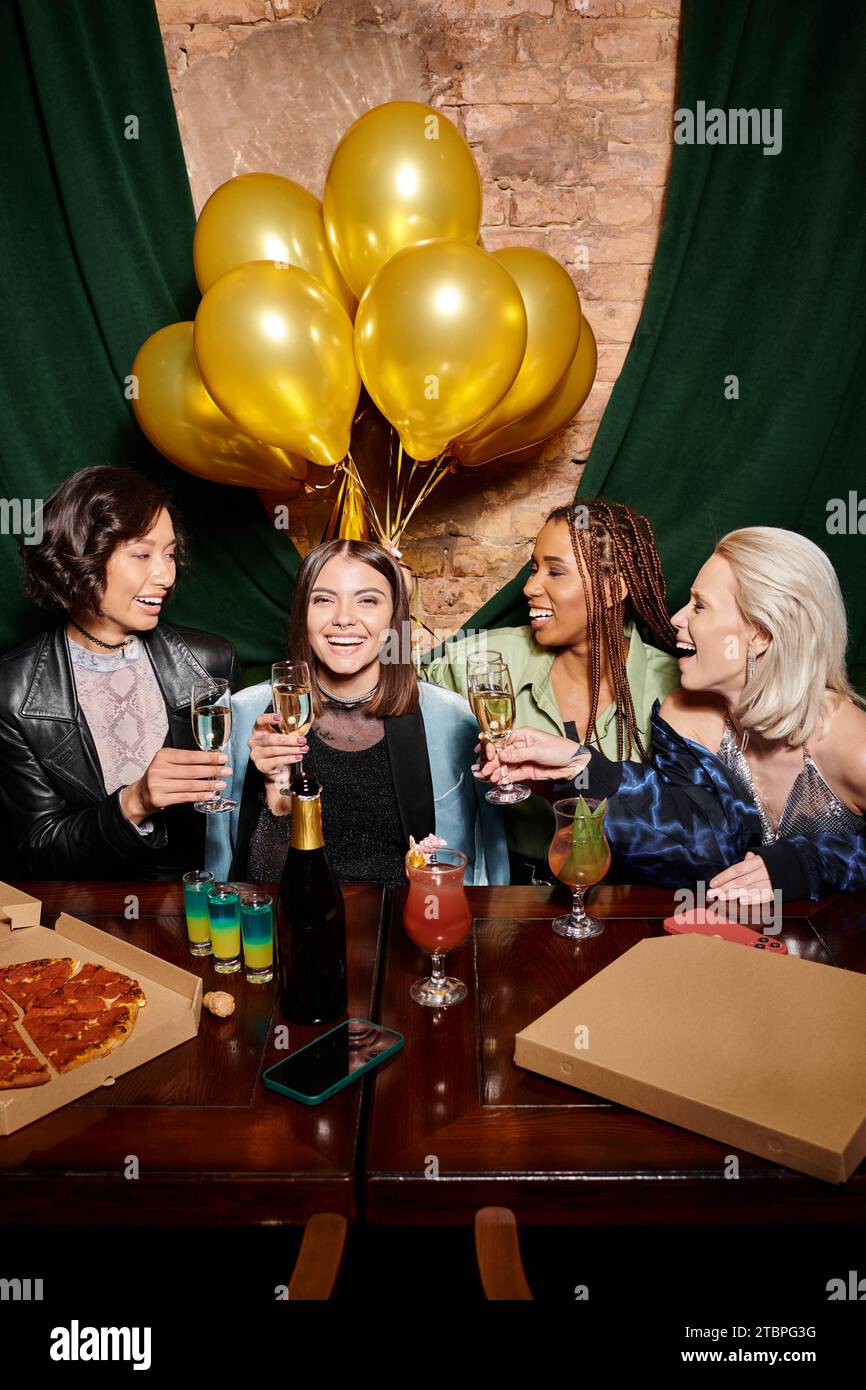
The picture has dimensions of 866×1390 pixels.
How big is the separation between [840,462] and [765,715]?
3.80 feet

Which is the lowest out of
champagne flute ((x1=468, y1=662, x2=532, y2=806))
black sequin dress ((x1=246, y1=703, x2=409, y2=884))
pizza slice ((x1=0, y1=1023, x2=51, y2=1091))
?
black sequin dress ((x1=246, y1=703, x2=409, y2=884))

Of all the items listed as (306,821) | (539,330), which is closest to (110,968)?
(306,821)

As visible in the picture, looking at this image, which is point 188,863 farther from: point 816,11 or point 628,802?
point 816,11

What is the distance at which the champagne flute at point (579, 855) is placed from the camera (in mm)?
1582

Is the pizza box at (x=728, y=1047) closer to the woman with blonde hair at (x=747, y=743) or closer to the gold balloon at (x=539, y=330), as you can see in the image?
the woman with blonde hair at (x=747, y=743)

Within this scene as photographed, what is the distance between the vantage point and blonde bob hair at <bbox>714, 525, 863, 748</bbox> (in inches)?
80.4

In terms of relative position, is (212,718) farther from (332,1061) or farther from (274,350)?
(274,350)

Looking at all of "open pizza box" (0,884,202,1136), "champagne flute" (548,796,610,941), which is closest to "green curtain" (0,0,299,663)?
"open pizza box" (0,884,202,1136)

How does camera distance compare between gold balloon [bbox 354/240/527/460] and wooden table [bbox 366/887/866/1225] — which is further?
gold balloon [bbox 354/240/527/460]

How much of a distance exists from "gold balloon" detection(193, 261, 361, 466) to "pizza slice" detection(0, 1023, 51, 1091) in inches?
54.2

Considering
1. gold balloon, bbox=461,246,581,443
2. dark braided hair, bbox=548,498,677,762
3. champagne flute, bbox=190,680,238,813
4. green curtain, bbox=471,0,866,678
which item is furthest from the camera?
green curtain, bbox=471,0,866,678

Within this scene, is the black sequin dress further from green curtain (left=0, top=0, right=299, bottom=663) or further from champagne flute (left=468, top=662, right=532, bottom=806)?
green curtain (left=0, top=0, right=299, bottom=663)

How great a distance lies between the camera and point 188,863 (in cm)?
240

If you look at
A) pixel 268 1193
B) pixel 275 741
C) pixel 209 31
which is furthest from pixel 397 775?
pixel 209 31
